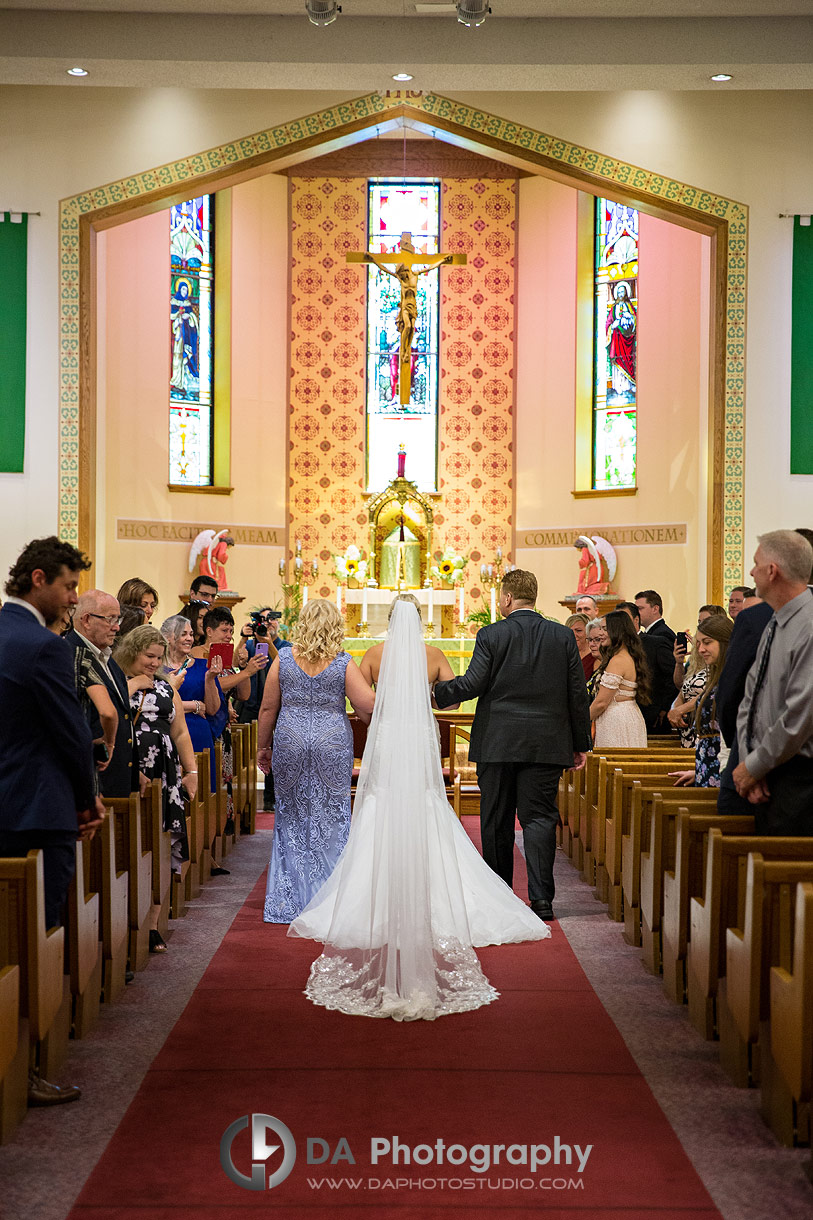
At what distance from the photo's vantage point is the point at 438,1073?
351cm

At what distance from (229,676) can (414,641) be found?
105 inches

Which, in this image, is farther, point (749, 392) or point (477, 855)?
point (749, 392)

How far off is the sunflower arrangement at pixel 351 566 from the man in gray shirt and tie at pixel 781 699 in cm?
1186

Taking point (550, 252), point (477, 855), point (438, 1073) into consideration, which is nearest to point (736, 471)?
point (550, 252)

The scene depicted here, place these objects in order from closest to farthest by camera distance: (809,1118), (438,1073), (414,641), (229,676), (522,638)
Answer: (809,1118)
(438,1073)
(414,641)
(522,638)
(229,676)

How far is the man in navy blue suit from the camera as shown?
3.24 m

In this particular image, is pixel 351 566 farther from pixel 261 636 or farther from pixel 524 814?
pixel 524 814

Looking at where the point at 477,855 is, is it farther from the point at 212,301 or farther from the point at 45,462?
the point at 212,301

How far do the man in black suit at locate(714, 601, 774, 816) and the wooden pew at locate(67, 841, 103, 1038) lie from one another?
6.51 feet

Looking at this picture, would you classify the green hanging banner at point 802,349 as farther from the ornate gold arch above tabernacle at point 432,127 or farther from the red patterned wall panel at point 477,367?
the red patterned wall panel at point 477,367

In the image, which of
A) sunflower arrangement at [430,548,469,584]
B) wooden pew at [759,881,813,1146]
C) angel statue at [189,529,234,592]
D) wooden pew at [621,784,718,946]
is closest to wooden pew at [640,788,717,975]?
wooden pew at [621,784,718,946]

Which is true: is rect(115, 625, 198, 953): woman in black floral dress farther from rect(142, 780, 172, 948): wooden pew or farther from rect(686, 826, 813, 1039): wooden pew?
rect(686, 826, 813, 1039): wooden pew

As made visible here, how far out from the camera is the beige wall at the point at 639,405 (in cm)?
1391

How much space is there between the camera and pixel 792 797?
3.63 metres
